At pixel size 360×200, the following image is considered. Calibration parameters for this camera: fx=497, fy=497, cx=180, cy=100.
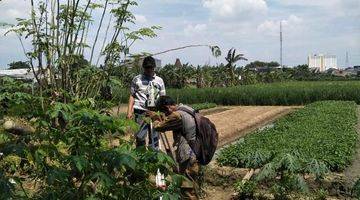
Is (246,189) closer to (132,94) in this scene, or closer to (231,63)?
(132,94)

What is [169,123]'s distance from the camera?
493 centimetres

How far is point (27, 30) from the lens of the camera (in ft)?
12.4

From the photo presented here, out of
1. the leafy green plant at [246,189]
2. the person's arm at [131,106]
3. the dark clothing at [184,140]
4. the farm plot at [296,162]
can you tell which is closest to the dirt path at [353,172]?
the farm plot at [296,162]

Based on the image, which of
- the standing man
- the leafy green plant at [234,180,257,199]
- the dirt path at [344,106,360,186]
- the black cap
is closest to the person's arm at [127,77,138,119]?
the standing man

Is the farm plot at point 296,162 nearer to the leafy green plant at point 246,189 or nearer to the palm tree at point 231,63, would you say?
the leafy green plant at point 246,189

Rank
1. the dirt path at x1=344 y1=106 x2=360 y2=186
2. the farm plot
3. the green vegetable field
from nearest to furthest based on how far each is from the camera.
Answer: the farm plot → the dirt path at x1=344 y1=106 x2=360 y2=186 → the green vegetable field

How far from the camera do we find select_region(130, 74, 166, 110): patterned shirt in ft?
19.3

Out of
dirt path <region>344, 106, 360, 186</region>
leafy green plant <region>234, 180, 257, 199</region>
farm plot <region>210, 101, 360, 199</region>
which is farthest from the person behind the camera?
dirt path <region>344, 106, 360, 186</region>

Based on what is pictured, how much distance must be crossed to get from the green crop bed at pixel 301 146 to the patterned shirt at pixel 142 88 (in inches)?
59.0

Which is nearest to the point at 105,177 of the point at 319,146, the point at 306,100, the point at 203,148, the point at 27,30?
the point at 27,30

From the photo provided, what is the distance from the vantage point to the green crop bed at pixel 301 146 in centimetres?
630

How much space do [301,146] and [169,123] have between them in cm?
431

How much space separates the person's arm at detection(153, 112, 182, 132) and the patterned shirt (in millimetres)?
950

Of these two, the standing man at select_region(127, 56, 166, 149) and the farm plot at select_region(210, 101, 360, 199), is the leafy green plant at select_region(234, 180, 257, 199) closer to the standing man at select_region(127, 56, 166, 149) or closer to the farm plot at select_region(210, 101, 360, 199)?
the farm plot at select_region(210, 101, 360, 199)
